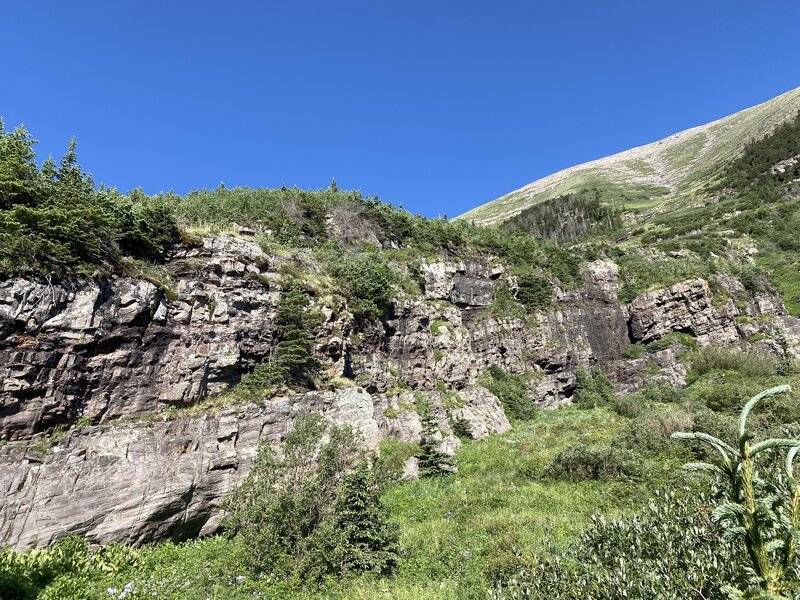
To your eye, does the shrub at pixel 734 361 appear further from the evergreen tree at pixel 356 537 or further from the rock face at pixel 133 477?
the rock face at pixel 133 477

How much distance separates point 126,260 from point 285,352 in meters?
8.68

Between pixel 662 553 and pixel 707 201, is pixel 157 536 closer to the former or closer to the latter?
pixel 662 553

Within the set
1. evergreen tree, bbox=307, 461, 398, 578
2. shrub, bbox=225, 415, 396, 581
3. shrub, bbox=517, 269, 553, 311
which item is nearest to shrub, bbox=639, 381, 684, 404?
shrub, bbox=517, 269, 553, 311

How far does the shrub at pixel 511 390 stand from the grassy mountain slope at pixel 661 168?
81.8 meters

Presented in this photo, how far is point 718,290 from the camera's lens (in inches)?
1738

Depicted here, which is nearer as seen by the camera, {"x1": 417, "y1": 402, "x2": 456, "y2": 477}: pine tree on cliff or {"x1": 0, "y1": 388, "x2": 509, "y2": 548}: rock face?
{"x1": 0, "y1": 388, "x2": 509, "y2": 548}: rock face

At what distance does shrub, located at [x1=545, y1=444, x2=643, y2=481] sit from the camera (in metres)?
19.3

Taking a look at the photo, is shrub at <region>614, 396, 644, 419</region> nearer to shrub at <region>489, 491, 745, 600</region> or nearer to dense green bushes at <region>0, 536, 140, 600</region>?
shrub at <region>489, 491, 745, 600</region>

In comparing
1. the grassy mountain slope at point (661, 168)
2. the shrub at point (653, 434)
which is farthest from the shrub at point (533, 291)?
the grassy mountain slope at point (661, 168)

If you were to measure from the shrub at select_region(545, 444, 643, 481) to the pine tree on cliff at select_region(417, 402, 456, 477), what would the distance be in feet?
18.6

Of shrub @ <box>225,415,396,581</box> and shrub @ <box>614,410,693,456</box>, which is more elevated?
shrub @ <box>225,415,396,581</box>

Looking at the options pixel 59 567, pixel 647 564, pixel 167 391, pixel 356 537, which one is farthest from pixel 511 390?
pixel 59 567

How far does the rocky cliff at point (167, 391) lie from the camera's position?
44.8ft

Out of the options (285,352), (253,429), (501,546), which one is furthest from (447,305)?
(501,546)
